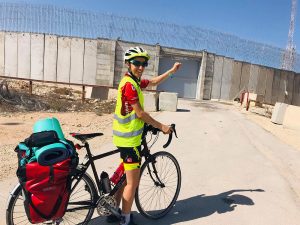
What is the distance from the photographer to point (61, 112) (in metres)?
13.0

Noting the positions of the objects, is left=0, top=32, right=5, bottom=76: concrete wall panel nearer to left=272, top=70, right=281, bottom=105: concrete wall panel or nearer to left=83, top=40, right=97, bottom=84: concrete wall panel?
left=83, top=40, right=97, bottom=84: concrete wall panel

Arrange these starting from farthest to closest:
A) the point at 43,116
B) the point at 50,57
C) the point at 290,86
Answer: the point at 290,86, the point at 50,57, the point at 43,116

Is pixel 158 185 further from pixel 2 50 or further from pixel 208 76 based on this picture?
pixel 2 50

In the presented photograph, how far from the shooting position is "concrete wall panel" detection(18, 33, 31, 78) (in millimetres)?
25922

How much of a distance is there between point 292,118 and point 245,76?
13761 mm

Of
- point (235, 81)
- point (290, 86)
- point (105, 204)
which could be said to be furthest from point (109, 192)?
point (290, 86)

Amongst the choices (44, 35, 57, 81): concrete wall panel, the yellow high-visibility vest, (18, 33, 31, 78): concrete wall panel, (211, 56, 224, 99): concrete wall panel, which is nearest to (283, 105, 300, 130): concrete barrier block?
(211, 56, 224, 99): concrete wall panel

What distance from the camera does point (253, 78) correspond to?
29.7 meters

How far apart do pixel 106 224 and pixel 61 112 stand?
9398mm

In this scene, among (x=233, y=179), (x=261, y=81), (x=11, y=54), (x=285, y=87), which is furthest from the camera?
(x=285, y=87)

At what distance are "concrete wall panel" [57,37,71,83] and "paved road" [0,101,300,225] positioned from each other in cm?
1632

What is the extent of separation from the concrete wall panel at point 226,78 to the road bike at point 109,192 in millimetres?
24420

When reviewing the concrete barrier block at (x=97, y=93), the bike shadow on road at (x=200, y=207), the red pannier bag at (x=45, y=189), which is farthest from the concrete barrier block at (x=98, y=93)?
the red pannier bag at (x=45, y=189)

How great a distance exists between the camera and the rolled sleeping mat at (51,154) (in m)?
2.99
